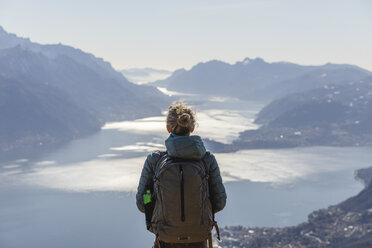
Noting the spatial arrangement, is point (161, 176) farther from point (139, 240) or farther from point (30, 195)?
point (30, 195)

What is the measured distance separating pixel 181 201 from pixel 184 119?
3.58 ft

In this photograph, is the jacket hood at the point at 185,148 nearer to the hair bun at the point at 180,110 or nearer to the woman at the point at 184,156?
the woman at the point at 184,156

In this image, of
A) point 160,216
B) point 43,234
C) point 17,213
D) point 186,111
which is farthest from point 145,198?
point 17,213

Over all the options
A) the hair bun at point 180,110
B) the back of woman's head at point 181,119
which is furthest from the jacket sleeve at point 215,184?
the hair bun at point 180,110

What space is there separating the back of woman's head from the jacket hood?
0.19m

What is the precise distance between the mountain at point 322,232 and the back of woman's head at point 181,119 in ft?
330

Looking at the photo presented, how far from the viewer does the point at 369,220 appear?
130 m

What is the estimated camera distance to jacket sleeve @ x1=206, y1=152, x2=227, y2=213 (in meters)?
5.71

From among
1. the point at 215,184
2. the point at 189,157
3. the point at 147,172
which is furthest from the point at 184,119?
the point at 215,184

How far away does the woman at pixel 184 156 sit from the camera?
552 cm

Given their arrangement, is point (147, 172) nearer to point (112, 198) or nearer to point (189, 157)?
point (189, 157)

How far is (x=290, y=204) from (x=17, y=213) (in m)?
84.8

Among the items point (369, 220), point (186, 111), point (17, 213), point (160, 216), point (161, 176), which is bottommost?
point (369, 220)

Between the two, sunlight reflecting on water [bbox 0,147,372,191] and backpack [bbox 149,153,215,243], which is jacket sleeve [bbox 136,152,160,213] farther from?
sunlight reflecting on water [bbox 0,147,372,191]
